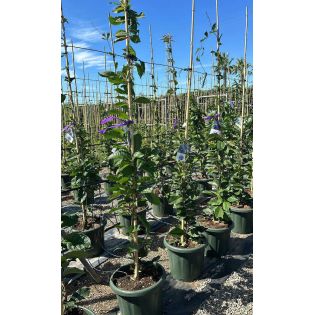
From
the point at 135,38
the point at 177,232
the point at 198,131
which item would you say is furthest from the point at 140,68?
the point at 198,131

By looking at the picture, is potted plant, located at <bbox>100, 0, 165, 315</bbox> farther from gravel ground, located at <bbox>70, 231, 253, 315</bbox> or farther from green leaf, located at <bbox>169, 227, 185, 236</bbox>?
green leaf, located at <bbox>169, 227, 185, 236</bbox>

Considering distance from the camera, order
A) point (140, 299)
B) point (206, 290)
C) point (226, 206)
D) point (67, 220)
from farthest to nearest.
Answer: point (226, 206), point (206, 290), point (140, 299), point (67, 220)

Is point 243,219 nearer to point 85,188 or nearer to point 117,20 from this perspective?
point 85,188

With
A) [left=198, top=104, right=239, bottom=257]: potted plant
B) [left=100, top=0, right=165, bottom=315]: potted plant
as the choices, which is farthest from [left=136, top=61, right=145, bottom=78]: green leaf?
[left=198, top=104, right=239, bottom=257]: potted plant

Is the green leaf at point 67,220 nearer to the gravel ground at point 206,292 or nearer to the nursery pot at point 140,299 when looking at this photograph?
the nursery pot at point 140,299

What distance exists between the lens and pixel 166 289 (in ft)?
8.36

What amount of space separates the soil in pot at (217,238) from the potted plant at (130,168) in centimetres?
97

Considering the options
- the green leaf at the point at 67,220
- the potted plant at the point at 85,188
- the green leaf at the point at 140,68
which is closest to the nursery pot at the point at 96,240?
the potted plant at the point at 85,188

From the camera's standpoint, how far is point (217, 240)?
300cm

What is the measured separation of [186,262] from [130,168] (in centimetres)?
121

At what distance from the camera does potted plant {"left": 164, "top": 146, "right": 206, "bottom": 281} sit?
101 inches

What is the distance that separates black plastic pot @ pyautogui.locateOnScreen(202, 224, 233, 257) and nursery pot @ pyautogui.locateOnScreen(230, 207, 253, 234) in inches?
21.0

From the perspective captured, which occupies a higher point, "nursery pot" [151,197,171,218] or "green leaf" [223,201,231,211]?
"green leaf" [223,201,231,211]
